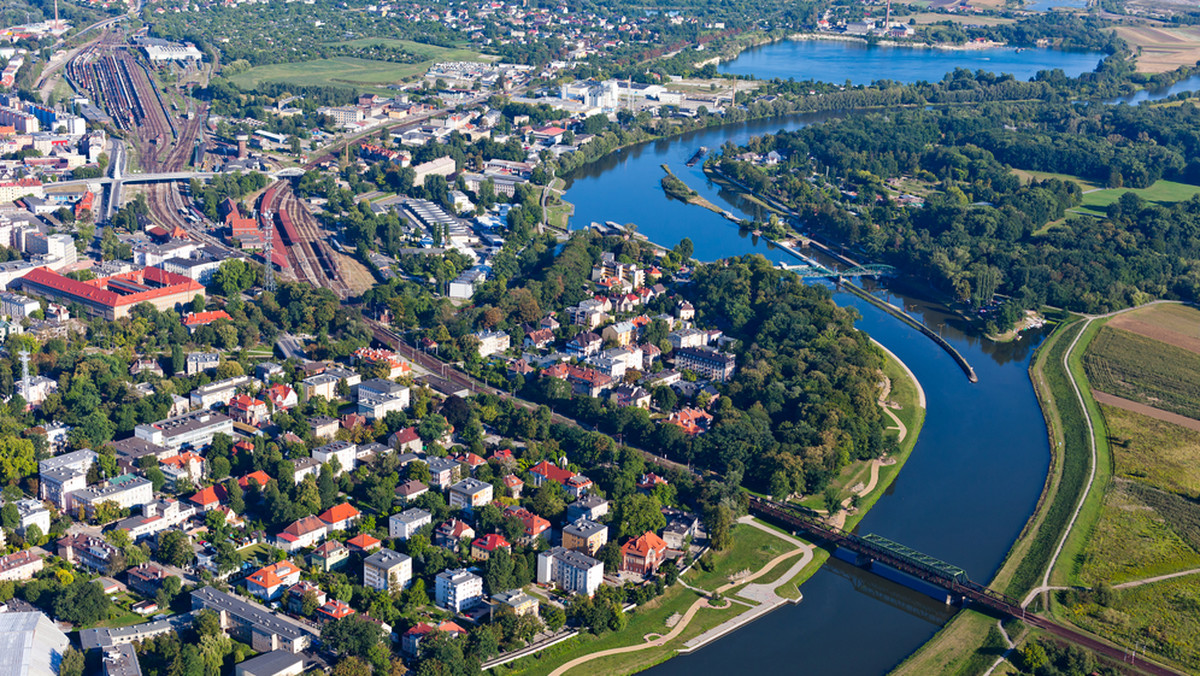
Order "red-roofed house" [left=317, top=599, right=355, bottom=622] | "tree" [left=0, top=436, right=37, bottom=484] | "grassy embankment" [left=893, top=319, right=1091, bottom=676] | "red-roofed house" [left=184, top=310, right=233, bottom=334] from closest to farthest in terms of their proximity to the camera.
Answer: "red-roofed house" [left=317, top=599, right=355, bottom=622]
"grassy embankment" [left=893, top=319, right=1091, bottom=676]
"tree" [left=0, top=436, right=37, bottom=484]
"red-roofed house" [left=184, top=310, right=233, bottom=334]

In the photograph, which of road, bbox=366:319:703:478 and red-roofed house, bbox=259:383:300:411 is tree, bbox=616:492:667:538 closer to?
road, bbox=366:319:703:478

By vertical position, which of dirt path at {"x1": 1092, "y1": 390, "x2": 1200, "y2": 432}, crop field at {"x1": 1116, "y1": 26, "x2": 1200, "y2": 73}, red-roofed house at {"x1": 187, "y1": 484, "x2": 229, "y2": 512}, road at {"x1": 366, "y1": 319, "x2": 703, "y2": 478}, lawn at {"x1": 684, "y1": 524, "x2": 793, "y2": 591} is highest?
crop field at {"x1": 1116, "y1": 26, "x2": 1200, "y2": 73}

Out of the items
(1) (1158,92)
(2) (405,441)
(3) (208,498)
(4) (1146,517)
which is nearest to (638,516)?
(2) (405,441)

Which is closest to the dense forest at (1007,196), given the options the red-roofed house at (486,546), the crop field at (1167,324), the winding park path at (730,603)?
the crop field at (1167,324)

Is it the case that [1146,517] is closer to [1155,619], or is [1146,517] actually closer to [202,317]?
[1155,619]

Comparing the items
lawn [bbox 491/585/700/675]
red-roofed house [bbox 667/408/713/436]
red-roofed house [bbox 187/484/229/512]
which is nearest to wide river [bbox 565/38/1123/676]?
lawn [bbox 491/585/700/675]

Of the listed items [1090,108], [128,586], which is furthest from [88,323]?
[1090,108]

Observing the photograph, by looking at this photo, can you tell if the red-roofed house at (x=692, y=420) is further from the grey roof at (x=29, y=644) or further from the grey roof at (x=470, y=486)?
the grey roof at (x=29, y=644)
